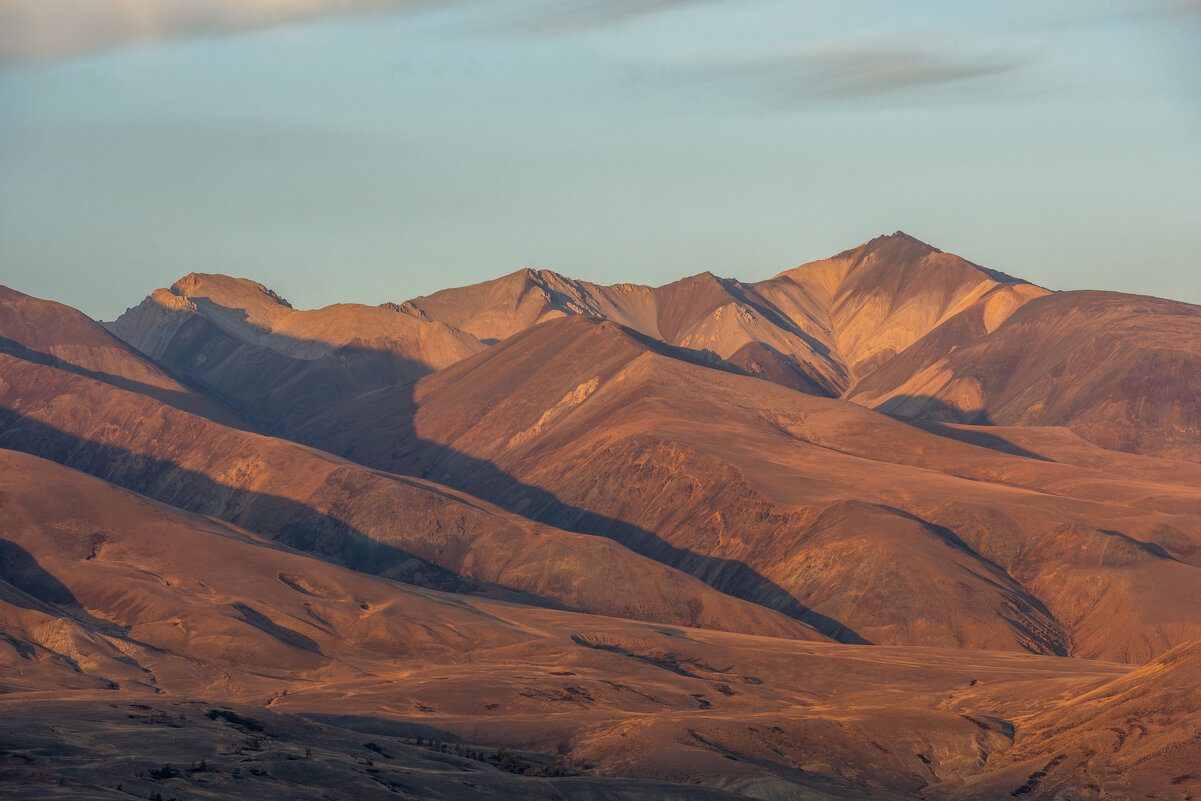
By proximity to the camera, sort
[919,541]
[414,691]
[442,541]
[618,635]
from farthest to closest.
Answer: [442,541] → [919,541] → [618,635] → [414,691]

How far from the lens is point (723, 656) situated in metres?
126

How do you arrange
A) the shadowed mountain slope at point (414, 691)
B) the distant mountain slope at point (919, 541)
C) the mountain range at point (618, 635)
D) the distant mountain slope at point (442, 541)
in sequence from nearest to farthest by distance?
the shadowed mountain slope at point (414, 691) → the mountain range at point (618, 635) → the distant mountain slope at point (919, 541) → the distant mountain slope at point (442, 541)

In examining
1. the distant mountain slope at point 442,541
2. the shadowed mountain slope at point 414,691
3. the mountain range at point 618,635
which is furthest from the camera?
the distant mountain slope at point 442,541

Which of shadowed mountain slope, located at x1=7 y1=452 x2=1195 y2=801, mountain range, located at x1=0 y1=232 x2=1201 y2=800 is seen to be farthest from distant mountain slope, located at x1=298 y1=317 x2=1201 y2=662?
shadowed mountain slope, located at x1=7 y1=452 x2=1195 y2=801

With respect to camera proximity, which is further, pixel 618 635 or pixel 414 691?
pixel 618 635

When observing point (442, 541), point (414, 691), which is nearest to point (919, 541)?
point (442, 541)

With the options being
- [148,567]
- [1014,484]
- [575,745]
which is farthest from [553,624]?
[1014,484]

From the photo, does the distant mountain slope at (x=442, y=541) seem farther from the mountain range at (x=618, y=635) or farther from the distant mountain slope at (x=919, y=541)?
the distant mountain slope at (x=919, y=541)

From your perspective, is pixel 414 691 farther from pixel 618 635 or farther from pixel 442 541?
pixel 442 541

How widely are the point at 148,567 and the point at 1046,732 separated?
3074 inches

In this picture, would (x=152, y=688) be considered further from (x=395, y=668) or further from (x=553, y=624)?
(x=553, y=624)

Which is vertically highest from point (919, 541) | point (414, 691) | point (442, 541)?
point (919, 541)

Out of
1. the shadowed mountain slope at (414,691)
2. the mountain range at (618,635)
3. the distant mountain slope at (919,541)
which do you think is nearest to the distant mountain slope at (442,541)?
the mountain range at (618,635)

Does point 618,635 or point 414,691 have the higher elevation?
point 414,691
